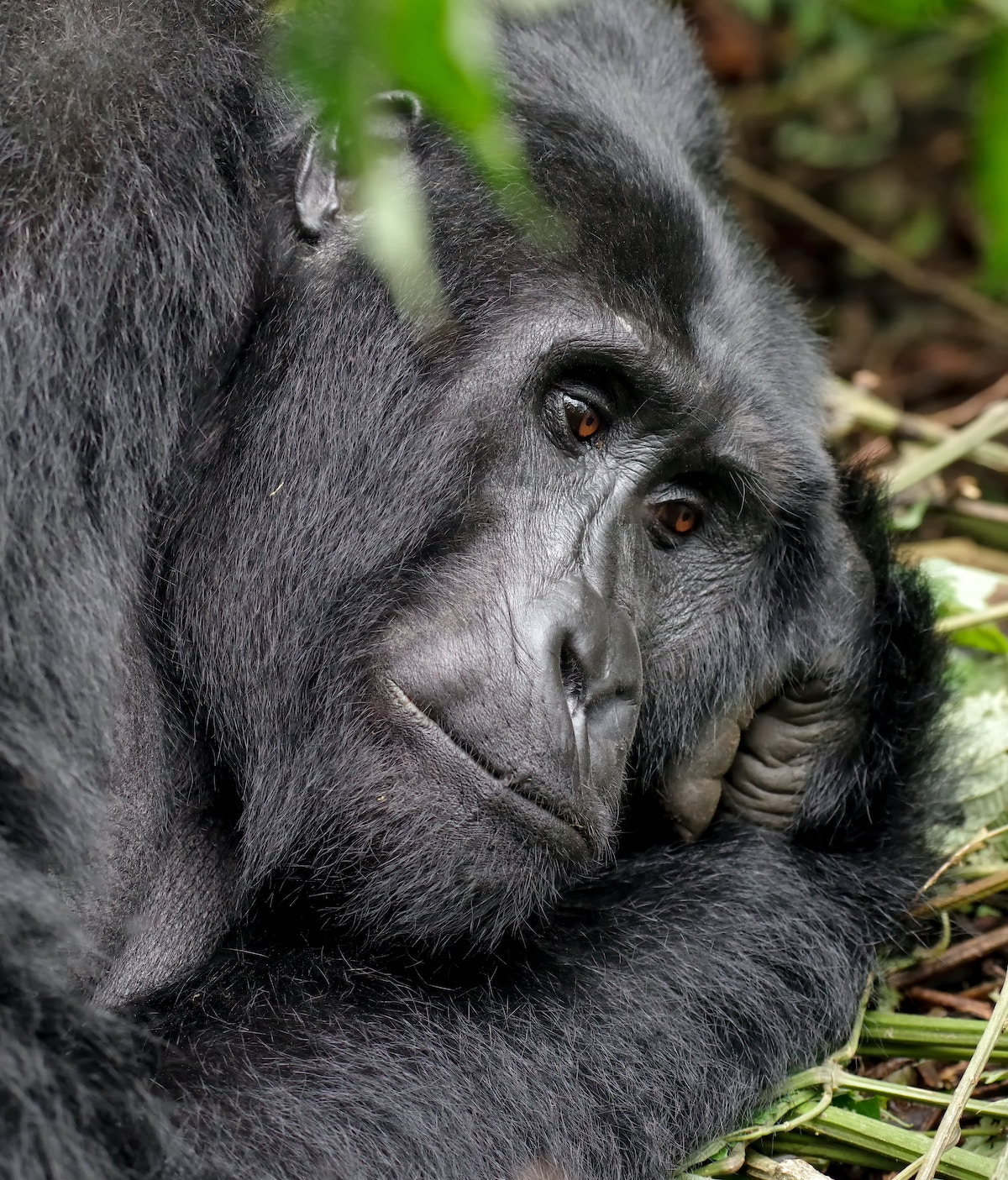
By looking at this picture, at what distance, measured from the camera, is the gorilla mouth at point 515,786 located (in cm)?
247

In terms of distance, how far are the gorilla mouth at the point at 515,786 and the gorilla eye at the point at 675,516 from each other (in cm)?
70

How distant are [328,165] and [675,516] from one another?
962mm

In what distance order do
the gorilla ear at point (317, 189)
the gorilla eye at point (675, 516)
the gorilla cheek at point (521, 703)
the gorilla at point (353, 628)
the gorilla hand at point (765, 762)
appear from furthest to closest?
the gorilla hand at point (765, 762) < the gorilla eye at point (675, 516) < the gorilla ear at point (317, 189) < the gorilla cheek at point (521, 703) < the gorilla at point (353, 628)

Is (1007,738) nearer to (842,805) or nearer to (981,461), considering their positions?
(842,805)

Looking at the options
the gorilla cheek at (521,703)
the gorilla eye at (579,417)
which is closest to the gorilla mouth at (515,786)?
the gorilla cheek at (521,703)

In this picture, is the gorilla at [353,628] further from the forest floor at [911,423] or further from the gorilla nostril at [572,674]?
the forest floor at [911,423]

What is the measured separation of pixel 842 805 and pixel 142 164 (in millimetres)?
1982

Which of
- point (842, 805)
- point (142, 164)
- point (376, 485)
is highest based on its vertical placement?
point (142, 164)

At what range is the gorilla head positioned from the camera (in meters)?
2.49

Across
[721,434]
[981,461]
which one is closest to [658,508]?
[721,434]

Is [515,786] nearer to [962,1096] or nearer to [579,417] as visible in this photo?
[579,417]

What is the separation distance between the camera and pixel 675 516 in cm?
295

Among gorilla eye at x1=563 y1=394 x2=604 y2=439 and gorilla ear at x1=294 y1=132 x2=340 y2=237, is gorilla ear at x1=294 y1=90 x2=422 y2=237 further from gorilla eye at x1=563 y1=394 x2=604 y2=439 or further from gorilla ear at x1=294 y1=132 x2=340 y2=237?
gorilla eye at x1=563 y1=394 x2=604 y2=439

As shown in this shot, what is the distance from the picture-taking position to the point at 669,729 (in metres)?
3.02
